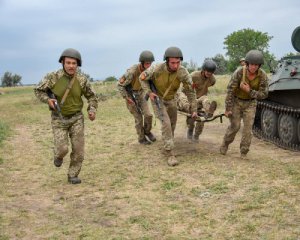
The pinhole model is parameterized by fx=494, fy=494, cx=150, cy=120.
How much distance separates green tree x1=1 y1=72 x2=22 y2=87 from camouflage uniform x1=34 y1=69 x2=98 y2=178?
221ft

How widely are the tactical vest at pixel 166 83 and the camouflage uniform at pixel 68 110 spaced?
5.57ft

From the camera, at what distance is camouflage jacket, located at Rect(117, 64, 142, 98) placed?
10.8 metres

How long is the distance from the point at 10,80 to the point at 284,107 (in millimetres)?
66183

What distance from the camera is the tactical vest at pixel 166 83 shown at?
30.2ft

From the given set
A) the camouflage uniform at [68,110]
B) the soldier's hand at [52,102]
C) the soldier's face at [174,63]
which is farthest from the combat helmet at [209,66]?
the soldier's hand at [52,102]

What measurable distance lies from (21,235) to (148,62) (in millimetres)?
5534

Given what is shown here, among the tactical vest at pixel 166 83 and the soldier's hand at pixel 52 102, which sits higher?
the tactical vest at pixel 166 83

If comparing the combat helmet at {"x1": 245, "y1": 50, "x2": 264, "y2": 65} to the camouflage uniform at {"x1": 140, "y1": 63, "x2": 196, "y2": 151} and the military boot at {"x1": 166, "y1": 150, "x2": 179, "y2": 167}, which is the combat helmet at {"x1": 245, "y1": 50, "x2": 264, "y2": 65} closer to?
the camouflage uniform at {"x1": 140, "y1": 63, "x2": 196, "y2": 151}

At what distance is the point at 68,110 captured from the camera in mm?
7840

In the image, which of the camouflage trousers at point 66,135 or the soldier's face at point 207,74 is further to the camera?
the soldier's face at point 207,74

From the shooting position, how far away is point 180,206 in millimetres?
6664

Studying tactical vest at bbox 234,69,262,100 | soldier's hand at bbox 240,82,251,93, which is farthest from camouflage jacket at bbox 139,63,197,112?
soldier's hand at bbox 240,82,251,93

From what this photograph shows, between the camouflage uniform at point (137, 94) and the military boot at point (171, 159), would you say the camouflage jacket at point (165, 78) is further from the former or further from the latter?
the camouflage uniform at point (137, 94)

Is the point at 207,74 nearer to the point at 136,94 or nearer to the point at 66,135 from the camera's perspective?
the point at 136,94
